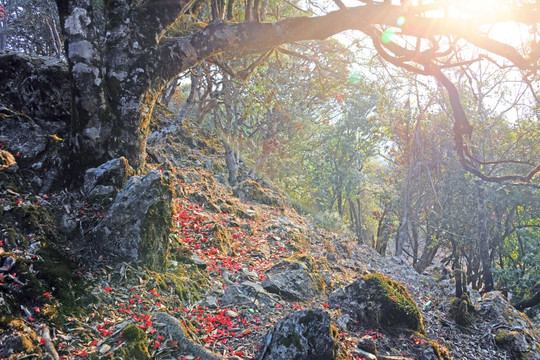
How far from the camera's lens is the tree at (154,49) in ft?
15.8

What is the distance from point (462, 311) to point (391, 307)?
220cm

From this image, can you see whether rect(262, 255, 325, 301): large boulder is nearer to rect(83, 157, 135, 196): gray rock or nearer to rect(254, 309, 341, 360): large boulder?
rect(254, 309, 341, 360): large boulder

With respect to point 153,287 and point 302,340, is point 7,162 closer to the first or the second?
point 153,287

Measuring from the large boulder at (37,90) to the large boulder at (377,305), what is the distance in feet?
18.0

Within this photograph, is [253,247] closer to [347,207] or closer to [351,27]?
[351,27]

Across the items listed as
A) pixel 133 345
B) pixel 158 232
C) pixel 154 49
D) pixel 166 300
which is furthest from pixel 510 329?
pixel 154 49

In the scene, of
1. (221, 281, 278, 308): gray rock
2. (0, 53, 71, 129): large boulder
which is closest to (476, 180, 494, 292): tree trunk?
(221, 281, 278, 308): gray rock

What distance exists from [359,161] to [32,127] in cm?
1884

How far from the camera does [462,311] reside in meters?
6.59

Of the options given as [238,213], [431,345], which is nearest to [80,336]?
[431,345]

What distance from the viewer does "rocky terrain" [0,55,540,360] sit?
11.0 feet

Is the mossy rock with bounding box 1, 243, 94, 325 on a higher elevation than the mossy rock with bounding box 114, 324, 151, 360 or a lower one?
higher

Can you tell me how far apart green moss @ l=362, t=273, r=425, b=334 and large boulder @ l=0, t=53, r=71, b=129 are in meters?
5.77

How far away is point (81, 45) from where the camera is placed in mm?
5078
